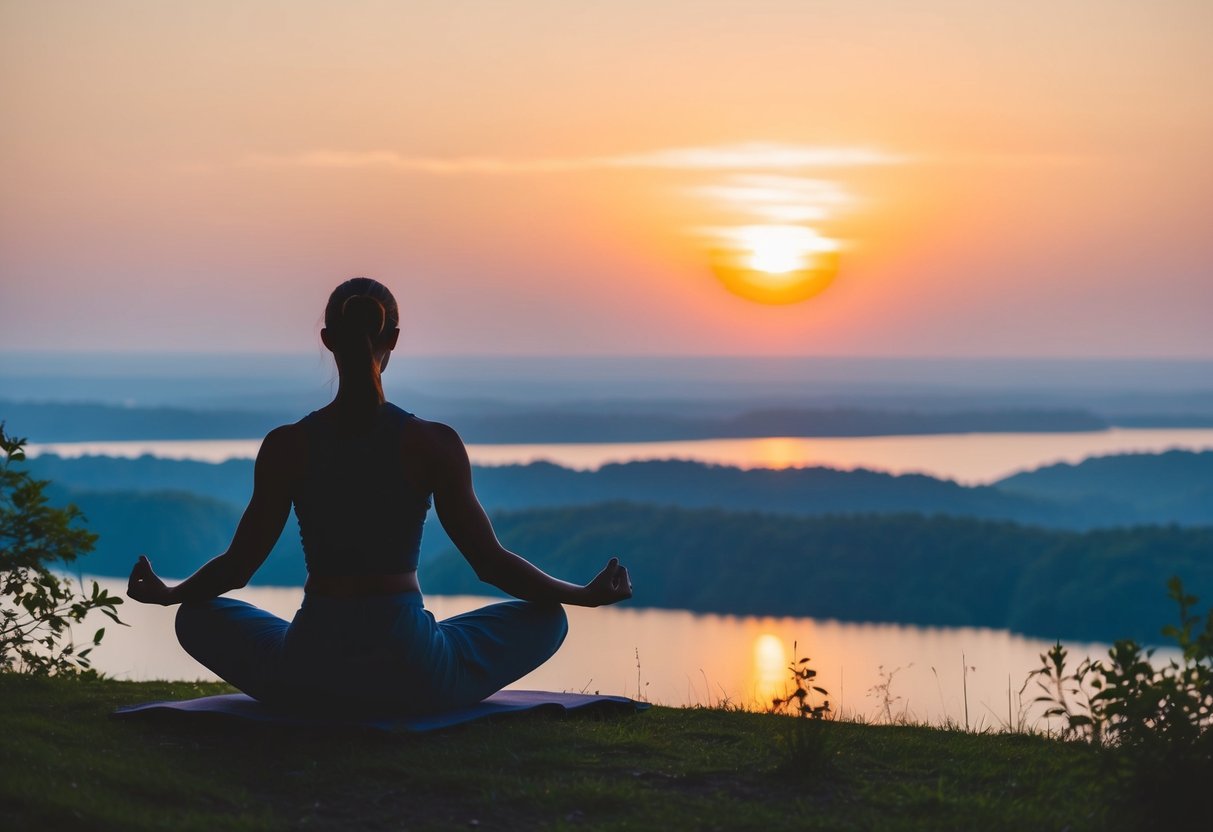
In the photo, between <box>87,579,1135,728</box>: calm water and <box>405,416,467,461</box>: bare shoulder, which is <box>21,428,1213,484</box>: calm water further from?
<box>405,416,467,461</box>: bare shoulder

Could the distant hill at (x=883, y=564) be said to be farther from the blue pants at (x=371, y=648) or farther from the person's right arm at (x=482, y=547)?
the person's right arm at (x=482, y=547)

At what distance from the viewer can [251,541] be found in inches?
224

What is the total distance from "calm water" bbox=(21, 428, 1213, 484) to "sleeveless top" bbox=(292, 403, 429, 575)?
195 feet

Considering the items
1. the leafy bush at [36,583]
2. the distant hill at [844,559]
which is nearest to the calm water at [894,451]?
the distant hill at [844,559]

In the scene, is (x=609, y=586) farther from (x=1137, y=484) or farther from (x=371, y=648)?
(x=1137, y=484)

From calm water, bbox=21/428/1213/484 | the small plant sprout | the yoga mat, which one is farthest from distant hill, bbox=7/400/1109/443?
the small plant sprout

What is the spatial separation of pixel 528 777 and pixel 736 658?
23.4 meters

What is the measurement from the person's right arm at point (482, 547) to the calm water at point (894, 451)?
5910 cm

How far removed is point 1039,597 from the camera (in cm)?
5409

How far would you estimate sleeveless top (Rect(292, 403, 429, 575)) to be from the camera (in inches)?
218

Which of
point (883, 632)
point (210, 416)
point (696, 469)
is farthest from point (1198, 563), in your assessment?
point (210, 416)

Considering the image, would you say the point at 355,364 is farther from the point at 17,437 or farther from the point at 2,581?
the point at 2,581

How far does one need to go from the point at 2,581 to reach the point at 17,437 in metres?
0.95

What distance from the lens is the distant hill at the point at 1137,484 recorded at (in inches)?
2820
